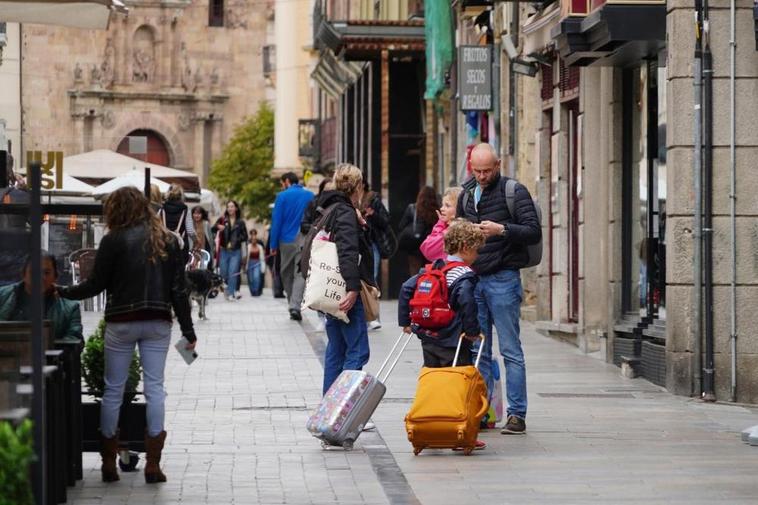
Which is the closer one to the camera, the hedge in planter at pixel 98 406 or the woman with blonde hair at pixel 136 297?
the woman with blonde hair at pixel 136 297

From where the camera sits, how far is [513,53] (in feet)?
87.1

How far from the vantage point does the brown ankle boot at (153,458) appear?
10.6 meters

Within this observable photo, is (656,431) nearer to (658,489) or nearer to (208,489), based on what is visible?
(658,489)

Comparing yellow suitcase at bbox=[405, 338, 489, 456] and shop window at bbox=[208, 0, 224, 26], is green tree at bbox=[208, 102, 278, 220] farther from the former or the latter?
yellow suitcase at bbox=[405, 338, 489, 456]

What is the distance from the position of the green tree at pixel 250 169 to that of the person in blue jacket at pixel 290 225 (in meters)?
47.8

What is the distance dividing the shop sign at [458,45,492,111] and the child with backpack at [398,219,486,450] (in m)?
16.3

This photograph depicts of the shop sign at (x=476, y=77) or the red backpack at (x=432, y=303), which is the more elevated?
the shop sign at (x=476, y=77)

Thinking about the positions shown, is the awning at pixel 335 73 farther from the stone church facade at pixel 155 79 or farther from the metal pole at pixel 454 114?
the stone church facade at pixel 155 79

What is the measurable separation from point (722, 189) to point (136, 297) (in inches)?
241

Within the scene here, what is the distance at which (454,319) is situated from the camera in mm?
12094

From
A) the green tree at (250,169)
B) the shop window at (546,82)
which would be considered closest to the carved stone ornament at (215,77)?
the green tree at (250,169)

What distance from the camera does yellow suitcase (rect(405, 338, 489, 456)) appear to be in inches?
460

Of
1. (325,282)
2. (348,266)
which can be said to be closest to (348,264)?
(348,266)

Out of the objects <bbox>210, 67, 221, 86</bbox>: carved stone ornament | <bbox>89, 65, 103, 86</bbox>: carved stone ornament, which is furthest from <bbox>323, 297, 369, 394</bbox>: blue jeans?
<bbox>210, 67, 221, 86</bbox>: carved stone ornament
